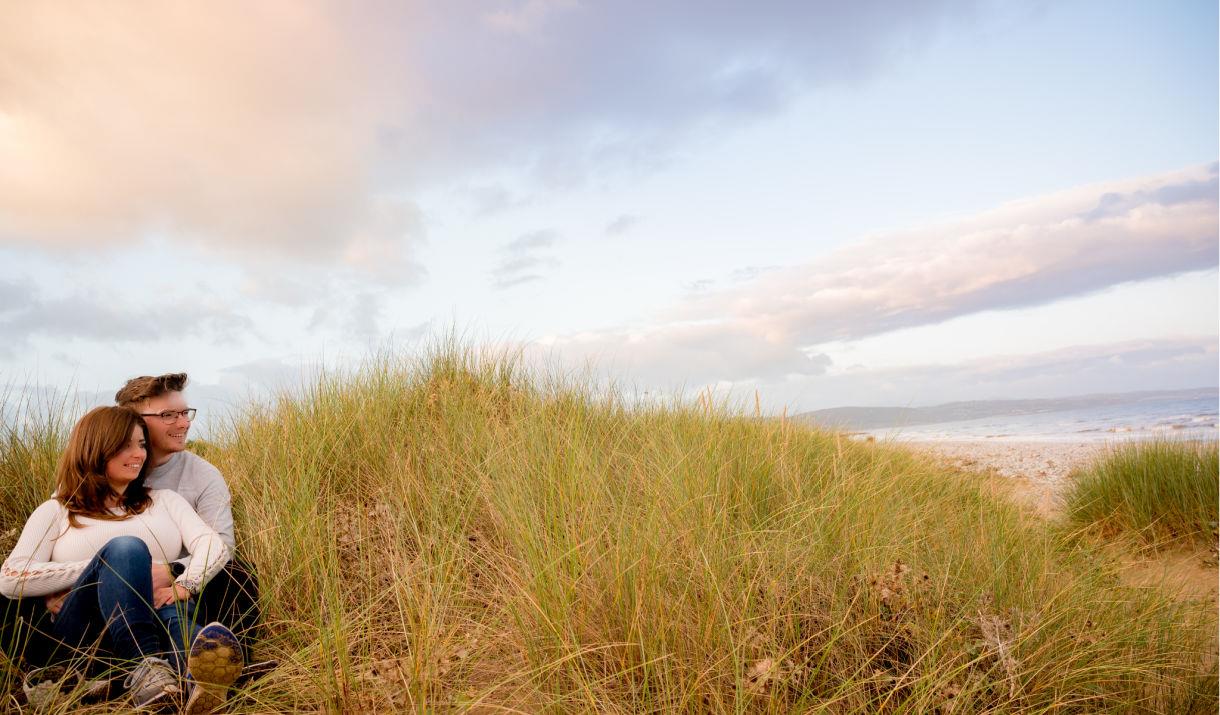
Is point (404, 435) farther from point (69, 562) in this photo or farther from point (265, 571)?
point (69, 562)

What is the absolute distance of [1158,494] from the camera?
7711mm

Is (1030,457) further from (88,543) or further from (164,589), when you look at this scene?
(88,543)

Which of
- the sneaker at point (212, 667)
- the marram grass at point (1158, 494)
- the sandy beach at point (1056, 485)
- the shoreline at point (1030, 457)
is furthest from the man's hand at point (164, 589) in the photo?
the shoreline at point (1030, 457)

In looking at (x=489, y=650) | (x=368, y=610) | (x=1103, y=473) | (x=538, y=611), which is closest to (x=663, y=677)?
(x=538, y=611)

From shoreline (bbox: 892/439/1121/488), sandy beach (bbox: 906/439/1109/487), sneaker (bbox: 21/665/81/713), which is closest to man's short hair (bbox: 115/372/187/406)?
sneaker (bbox: 21/665/81/713)

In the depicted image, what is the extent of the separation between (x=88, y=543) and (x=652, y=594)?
2.89m

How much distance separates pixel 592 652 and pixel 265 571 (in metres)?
2.16

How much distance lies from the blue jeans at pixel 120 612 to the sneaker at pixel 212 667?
0.28 meters

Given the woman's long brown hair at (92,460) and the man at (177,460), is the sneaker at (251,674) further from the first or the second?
the woman's long brown hair at (92,460)

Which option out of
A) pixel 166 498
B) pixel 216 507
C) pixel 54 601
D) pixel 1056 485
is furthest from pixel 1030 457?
pixel 54 601

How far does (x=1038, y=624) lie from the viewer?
282 cm

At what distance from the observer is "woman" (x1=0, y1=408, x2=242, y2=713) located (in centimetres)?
279

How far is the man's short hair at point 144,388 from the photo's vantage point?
3.78 meters

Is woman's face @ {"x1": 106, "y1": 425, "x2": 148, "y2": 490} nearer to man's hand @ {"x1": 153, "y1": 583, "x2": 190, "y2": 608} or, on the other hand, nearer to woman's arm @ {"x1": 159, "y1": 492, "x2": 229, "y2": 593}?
woman's arm @ {"x1": 159, "y1": 492, "x2": 229, "y2": 593}
